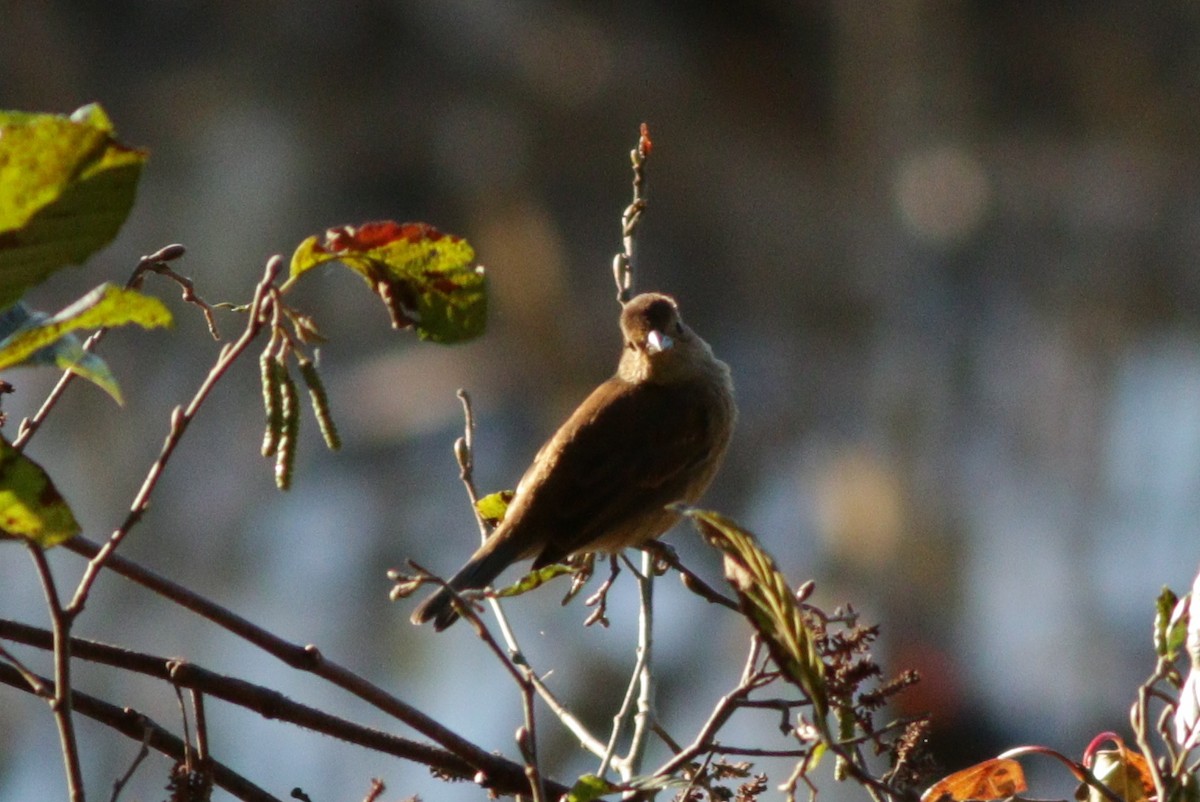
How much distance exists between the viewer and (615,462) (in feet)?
12.5

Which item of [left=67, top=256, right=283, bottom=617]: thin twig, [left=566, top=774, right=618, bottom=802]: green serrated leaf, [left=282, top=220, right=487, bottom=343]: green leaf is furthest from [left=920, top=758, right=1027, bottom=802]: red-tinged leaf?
[left=67, top=256, right=283, bottom=617]: thin twig

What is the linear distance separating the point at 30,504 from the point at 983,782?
1.01 meters

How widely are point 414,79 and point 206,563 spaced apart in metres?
4.41

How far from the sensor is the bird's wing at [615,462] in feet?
11.8

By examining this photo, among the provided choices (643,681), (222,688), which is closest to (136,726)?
(222,688)

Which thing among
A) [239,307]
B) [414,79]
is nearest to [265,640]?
[239,307]

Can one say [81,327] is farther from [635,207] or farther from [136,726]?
[635,207]

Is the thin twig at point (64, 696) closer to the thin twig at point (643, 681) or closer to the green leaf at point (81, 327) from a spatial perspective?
the green leaf at point (81, 327)

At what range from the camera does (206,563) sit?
1287cm

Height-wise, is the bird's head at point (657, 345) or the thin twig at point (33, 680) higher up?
the bird's head at point (657, 345)

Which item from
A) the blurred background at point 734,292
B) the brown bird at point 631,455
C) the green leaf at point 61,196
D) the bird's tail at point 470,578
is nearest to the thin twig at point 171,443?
the green leaf at point 61,196

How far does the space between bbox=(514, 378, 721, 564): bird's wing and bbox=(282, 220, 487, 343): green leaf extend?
193cm

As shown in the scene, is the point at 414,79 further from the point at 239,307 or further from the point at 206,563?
the point at 239,307

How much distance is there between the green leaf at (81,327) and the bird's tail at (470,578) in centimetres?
155
